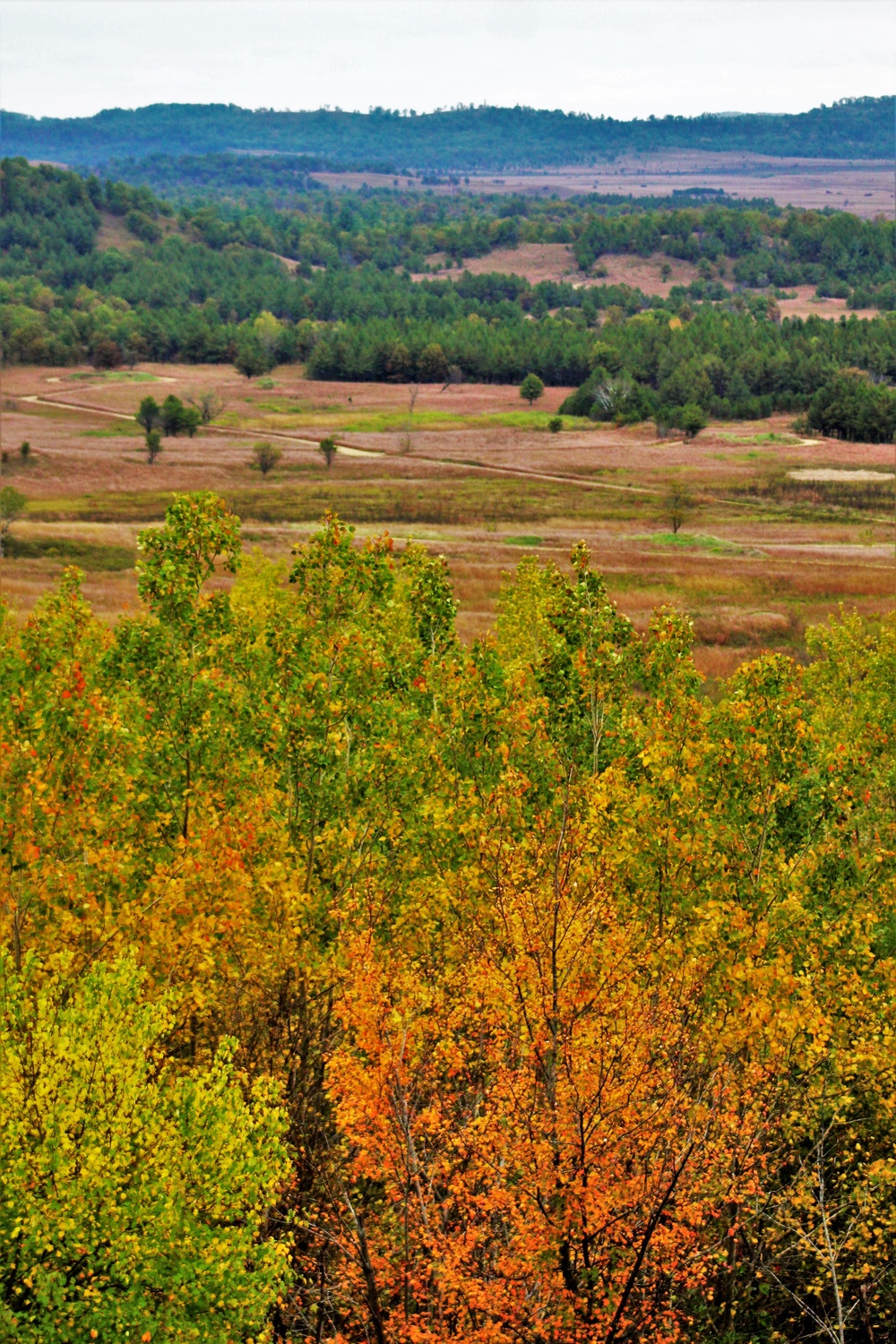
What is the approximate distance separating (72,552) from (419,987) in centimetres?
8995

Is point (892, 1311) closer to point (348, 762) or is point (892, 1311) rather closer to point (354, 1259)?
point (354, 1259)

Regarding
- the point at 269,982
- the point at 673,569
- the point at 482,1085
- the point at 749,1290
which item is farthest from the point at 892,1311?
the point at 673,569

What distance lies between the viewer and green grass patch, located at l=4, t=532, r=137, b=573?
331ft

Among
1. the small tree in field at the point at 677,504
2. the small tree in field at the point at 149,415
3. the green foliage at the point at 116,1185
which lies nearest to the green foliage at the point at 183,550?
the green foliage at the point at 116,1185

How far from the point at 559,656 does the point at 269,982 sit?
9.12m

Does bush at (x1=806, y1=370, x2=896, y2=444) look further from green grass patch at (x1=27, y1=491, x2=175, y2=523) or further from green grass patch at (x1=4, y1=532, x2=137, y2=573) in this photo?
green grass patch at (x1=4, y1=532, x2=137, y2=573)

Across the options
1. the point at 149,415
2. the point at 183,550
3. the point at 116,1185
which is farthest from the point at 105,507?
the point at 116,1185

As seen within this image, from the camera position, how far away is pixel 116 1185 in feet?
55.3

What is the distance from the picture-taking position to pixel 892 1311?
980 inches

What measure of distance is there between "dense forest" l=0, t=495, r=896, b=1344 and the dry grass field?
1408 inches

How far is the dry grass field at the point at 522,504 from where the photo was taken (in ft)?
305

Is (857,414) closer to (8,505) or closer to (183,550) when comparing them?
(8,505)

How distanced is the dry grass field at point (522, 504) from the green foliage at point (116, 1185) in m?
47.6

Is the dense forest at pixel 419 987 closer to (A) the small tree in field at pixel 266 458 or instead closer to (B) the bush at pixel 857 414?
(A) the small tree in field at pixel 266 458
